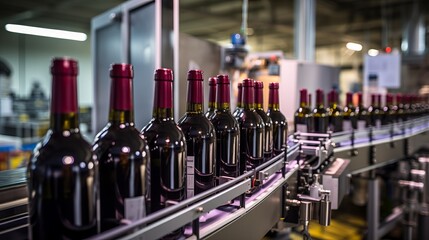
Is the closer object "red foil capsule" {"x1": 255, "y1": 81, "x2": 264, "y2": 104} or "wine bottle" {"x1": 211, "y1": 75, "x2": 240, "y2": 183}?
"wine bottle" {"x1": 211, "y1": 75, "x2": 240, "y2": 183}

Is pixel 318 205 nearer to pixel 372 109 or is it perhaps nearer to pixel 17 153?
pixel 372 109

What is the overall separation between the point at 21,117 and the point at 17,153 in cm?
332

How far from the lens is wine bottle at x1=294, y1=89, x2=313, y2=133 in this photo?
1.32 metres

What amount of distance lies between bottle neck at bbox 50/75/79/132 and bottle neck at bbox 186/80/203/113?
269mm

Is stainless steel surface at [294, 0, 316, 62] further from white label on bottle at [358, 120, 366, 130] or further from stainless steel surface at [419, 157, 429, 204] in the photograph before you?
white label on bottle at [358, 120, 366, 130]

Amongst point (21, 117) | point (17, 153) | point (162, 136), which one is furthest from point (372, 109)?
point (21, 117)

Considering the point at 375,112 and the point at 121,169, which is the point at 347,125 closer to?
the point at 375,112

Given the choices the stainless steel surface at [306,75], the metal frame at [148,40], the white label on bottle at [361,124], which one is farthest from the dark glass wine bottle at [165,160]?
the stainless steel surface at [306,75]

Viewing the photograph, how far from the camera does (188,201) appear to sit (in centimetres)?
55

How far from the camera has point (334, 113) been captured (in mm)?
1575

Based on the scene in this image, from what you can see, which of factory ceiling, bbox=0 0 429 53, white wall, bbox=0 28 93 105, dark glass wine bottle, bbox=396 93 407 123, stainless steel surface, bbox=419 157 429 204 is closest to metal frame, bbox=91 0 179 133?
dark glass wine bottle, bbox=396 93 407 123

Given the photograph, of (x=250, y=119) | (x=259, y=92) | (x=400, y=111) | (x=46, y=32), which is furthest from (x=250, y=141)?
(x=46, y=32)

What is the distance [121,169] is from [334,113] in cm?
125

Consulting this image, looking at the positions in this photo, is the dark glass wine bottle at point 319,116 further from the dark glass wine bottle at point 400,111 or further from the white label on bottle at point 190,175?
the dark glass wine bottle at point 400,111
